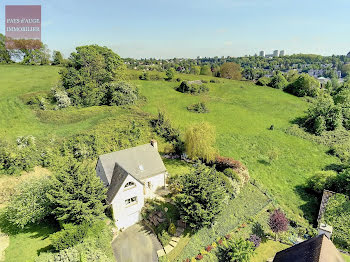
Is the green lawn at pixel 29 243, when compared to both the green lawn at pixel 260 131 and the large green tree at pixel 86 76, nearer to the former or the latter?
the green lawn at pixel 260 131

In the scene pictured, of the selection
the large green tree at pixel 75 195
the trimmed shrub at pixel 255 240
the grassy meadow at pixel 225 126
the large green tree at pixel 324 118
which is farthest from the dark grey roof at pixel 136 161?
the large green tree at pixel 324 118

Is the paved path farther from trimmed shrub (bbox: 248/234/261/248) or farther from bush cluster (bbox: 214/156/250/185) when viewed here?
bush cluster (bbox: 214/156/250/185)

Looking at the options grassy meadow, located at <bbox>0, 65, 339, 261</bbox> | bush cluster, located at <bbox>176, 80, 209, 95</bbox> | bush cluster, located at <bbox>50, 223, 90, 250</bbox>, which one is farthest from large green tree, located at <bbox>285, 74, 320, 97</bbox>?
bush cluster, located at <bbox>50, 223, 90, 250</bbox>

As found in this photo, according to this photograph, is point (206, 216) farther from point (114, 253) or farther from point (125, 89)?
point (125, 89)

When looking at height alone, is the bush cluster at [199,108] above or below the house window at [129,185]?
above

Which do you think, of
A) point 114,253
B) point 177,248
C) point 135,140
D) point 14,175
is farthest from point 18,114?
point 177,248
